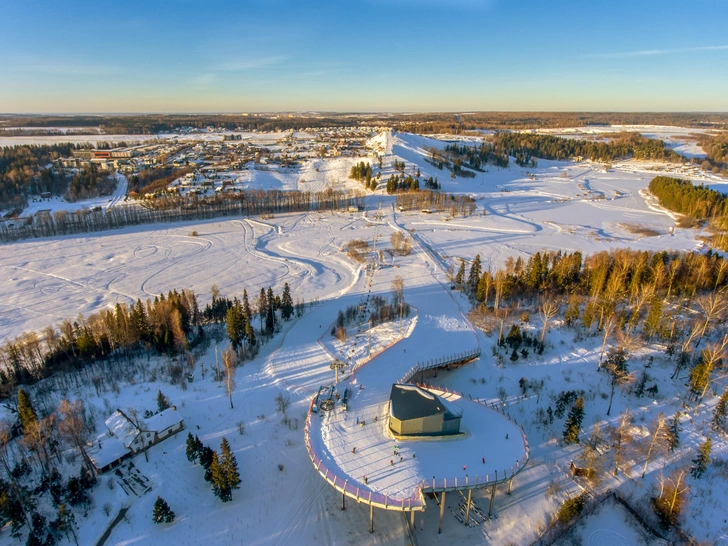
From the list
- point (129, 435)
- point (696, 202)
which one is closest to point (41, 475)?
point (129, 435)

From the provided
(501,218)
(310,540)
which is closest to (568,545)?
(310,540)

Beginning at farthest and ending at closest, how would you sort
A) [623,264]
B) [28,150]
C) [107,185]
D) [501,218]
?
[28,150] < [107,185] < [501,218] < [623,264]

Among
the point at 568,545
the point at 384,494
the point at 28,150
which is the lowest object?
the point at 568,545

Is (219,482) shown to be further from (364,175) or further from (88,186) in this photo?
(88,186)

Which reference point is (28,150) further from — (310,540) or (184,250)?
(310,540)

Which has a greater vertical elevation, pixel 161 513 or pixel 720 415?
pixel 161 513

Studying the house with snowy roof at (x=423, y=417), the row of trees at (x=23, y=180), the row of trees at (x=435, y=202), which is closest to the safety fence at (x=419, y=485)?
Answer: the house with snowy roof at (x=423, y=417)

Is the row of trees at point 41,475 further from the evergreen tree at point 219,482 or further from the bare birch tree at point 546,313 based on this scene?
the bare birch tree at point 546,313
